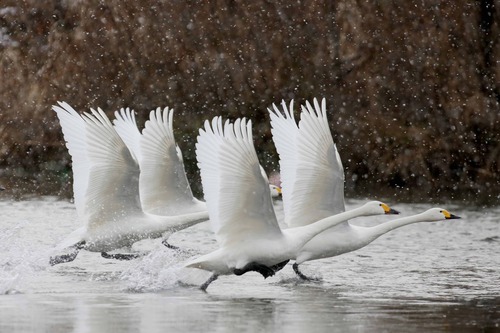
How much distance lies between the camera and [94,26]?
45.4m

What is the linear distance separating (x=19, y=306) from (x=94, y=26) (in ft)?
106

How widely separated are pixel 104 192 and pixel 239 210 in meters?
2.50

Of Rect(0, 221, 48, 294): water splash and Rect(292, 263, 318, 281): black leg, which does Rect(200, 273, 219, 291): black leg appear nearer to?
Rect(292, 263, 318, 281): black leg

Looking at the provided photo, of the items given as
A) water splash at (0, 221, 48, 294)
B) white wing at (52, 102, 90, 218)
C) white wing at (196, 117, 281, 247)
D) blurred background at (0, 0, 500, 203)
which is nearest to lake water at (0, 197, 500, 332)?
water splash at (0, 221, 48, 294)

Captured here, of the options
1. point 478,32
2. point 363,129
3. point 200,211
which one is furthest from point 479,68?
point 200,211

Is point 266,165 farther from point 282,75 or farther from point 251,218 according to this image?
point 251,218

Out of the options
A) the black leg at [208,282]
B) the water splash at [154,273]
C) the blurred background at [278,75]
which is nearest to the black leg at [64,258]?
the water splash at [154,273]

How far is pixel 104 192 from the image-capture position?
1717cm

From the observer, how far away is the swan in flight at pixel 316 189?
17.3 m

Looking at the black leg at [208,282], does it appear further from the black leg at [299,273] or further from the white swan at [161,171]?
the white swan at [161,171]

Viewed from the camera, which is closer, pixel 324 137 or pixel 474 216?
pixel 324 137

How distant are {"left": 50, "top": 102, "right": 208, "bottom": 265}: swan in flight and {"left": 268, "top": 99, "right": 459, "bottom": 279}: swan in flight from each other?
1186 mm

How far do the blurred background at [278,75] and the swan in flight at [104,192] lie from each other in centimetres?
1454

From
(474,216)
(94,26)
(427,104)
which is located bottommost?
(474,216)
